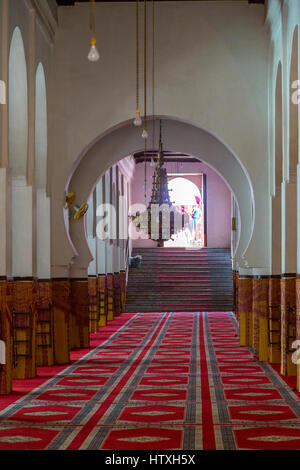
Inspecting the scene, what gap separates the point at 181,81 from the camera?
13.8m

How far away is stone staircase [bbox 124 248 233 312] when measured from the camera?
28.1 metres

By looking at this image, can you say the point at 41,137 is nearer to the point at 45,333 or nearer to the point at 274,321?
the point at 45,333

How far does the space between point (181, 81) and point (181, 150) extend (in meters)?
2.81

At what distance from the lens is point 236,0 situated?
13.9m

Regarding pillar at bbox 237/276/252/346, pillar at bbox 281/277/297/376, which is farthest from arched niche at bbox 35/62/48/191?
pillar at bbox 237/276/252/346

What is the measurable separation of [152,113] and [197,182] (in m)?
22.1

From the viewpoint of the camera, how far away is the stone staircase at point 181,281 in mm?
28109

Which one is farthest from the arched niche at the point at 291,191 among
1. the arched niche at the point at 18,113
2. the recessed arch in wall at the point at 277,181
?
the arched niche at the point at 18,113

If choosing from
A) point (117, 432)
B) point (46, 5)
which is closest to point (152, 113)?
point (46, 5)

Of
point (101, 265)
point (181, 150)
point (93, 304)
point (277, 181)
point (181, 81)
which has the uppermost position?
point (181, 81)

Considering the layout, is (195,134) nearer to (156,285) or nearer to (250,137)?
(250,137)

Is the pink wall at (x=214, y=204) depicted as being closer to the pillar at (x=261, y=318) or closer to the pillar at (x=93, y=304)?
the pillar at (x=93, y=304)

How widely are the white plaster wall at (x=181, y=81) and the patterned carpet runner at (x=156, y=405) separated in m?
2.33

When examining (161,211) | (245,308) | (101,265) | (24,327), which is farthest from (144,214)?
(101,265)
